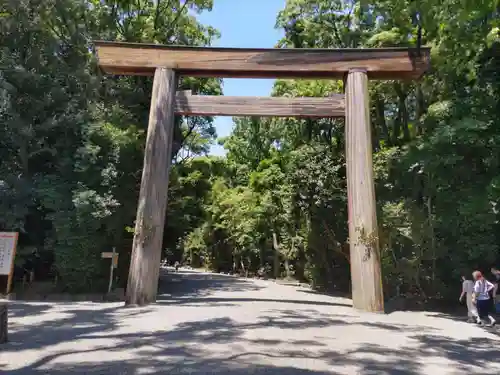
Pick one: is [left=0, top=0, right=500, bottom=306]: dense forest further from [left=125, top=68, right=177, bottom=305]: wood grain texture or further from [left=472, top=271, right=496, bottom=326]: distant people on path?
[left=125, top=68, right=177, bottom=305]: wood grain texture

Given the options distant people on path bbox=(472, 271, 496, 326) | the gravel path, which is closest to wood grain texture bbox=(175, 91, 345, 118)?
the gravel path

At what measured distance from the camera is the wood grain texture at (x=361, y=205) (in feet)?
27.3

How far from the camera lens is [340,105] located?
9.56 metres

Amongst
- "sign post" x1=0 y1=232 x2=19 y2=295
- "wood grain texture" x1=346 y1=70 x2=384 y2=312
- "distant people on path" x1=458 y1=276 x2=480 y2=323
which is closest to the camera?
"wood grain texture" x1=346 y1=70 x2=384 y2=312

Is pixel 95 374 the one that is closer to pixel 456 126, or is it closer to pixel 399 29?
pixel 456 126

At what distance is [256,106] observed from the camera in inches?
373

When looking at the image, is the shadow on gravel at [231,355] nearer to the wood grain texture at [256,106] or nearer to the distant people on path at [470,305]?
the distant people on path at [470,305]

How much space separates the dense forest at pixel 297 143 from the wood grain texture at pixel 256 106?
2236 millimetres

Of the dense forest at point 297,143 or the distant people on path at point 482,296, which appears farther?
the dense forest at point 297,143

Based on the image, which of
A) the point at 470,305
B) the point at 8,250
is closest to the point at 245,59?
the point at 470,305

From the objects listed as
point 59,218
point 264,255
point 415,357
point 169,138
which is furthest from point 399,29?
point 264,255

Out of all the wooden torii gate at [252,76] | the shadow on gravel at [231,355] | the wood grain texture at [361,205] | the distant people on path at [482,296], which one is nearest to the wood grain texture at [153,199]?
the wooden torii gate at [252,76]

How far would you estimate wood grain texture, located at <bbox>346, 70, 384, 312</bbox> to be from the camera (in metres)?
8.33

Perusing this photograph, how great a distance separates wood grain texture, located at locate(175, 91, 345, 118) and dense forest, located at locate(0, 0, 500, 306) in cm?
224
